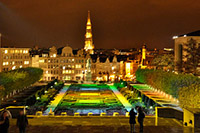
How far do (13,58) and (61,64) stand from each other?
70.5ft

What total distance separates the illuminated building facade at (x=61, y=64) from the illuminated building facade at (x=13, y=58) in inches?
455

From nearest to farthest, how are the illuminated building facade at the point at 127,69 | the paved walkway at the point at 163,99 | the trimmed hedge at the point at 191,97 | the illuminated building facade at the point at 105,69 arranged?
1. the trimmed hedge at the point at 191,97
2. the paved walkway at the point at 163,99
3. the illuminated building facade at the point at 105,69
4. the illuminated building facade at the point at 127,69

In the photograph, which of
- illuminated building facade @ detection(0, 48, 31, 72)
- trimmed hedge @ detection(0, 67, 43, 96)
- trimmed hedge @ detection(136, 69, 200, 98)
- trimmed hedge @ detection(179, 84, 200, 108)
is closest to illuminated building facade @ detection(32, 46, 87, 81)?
illuminated building facade @ detection(0, 48, 31, 72)

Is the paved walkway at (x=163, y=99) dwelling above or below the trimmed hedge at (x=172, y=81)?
below

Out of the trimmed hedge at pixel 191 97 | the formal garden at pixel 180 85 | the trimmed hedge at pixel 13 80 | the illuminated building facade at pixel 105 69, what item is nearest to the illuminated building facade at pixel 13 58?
the illuminated building facade at pixel 105 69

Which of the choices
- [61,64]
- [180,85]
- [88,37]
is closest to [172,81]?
[180,85]

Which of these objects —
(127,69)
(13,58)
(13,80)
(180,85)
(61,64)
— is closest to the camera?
(180,85)

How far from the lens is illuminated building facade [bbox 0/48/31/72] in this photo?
97812mm

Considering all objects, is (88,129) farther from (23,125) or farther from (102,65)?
(102,65)

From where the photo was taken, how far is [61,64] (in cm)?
9419

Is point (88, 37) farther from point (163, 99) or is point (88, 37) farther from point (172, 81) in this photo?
point (172, 81)

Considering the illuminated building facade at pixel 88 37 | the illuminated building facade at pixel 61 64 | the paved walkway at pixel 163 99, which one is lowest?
the paved walkway at pixel 163 99

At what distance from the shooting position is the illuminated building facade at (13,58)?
97812mm

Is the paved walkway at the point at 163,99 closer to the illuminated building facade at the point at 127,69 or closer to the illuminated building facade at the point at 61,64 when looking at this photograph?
the illuminated building facade at the point at 61,64
